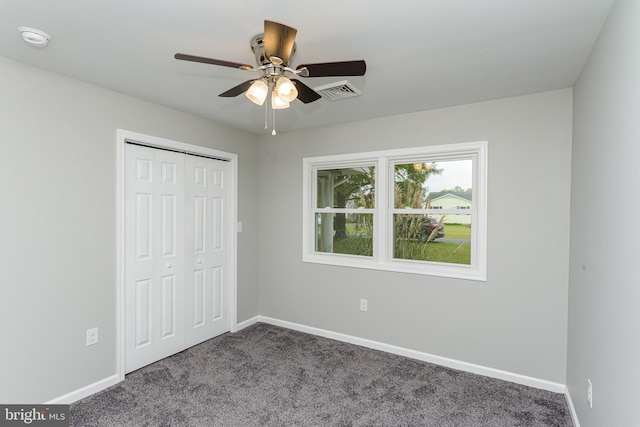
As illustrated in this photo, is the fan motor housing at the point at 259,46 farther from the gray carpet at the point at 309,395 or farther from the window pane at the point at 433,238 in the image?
the gray carpet at the point at 309,395

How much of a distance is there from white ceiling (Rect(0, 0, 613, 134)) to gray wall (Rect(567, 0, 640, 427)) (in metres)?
0.27

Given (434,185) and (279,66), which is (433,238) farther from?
(279,66)

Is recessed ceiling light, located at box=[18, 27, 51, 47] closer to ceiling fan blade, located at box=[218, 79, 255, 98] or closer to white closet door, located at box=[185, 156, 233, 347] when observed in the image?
ceiling fan blade, located at box=[218, 79, 255, 98]

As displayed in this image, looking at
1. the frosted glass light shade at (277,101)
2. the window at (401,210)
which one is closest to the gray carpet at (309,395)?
the window at (401,210)

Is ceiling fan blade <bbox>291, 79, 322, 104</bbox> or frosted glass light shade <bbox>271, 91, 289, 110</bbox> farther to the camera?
ceiling fan blade <bbox>291, 79, 322, 104</bbox>

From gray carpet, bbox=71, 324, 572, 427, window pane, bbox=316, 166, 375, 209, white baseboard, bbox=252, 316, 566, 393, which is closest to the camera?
gray carpet, bbox=71, 324, 572, 427

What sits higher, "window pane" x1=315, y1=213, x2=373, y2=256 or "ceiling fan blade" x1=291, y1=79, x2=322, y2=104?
"ceiling fan blade" x1=291, y1=79, x2=322, y2=104

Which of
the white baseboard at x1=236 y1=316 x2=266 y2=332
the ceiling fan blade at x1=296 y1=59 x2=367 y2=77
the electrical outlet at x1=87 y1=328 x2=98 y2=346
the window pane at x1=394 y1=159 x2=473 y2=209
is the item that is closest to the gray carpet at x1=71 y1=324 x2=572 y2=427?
the electrical outlet at x1=87 y1=328 x2=98 y2=346

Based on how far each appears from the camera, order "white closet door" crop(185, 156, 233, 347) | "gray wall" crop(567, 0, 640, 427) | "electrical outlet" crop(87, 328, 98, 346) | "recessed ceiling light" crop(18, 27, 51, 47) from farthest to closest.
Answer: "white closet door" crop(185, 156, 233, 347), "electrical outlet" crop(87, 328, 98, 346), "recessed ceiling light" crop(18, 27, 51, 47), "gray wall" crop(567, 0, 640, 427)

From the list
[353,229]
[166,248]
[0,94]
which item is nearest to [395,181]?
[353,229]

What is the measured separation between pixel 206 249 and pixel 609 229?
3.35 metres

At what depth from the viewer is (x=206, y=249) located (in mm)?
3594

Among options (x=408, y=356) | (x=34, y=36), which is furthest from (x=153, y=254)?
(x=408, y=356)

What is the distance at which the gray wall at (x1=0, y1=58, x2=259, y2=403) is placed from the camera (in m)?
2.15
